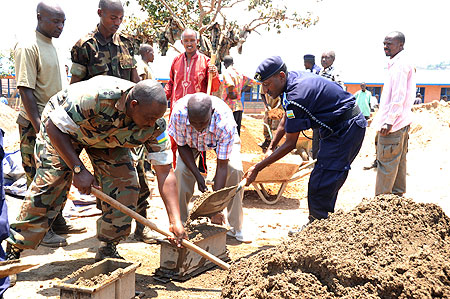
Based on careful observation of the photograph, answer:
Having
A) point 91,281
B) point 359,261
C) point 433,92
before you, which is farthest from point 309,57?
point 433,92

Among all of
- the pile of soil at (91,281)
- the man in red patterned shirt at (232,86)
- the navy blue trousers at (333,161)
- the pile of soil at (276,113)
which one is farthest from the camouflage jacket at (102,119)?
the pile of soil at (276,113)

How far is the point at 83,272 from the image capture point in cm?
279

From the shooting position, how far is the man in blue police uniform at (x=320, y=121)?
3758 millimetres

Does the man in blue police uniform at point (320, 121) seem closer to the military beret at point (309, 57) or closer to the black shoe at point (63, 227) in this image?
the black shoe at point (63, 227)

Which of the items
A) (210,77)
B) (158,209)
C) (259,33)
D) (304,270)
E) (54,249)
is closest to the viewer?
(304,270)

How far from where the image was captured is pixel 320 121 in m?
3.87

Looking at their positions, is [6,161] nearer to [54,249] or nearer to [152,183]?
[152,183]

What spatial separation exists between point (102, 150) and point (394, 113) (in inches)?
143

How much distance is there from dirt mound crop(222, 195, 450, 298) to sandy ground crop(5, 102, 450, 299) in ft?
2.56

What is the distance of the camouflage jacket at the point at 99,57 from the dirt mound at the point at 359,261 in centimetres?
232

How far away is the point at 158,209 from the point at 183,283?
2.36 metres

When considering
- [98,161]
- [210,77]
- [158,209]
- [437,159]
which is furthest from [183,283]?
[437,159]

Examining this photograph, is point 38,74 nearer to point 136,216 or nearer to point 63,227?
point 63,227

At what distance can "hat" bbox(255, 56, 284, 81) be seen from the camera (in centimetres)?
373
